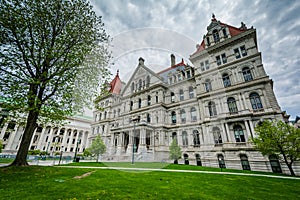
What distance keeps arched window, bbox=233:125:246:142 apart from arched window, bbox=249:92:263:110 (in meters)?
3.40

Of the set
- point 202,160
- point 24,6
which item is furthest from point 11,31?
point 202,160

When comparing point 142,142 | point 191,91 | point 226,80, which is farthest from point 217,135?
point 142,142

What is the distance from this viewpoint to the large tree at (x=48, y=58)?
10.3m

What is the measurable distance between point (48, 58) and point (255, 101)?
24.6m

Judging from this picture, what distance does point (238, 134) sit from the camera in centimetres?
1906

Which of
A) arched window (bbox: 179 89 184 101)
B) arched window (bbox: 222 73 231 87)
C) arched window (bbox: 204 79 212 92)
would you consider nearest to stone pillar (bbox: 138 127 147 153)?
arched window (bbox: 179 89 184 101)

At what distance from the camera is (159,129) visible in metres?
25.9

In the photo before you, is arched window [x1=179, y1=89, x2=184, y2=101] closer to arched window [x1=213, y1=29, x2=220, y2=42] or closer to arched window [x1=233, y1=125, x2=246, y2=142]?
arched window [x1=233, y1=125, x2=246, y2=142]

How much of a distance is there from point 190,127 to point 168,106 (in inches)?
252

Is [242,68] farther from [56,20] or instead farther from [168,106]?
[56,20]

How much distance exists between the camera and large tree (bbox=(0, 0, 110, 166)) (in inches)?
404

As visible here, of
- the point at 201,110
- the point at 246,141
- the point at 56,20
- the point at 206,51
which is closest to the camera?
the point at 56,20

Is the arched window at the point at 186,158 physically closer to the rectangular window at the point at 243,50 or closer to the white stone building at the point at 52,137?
the rectangular window at the point at 243,50

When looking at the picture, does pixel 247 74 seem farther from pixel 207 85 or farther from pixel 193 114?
pixel 193 114
